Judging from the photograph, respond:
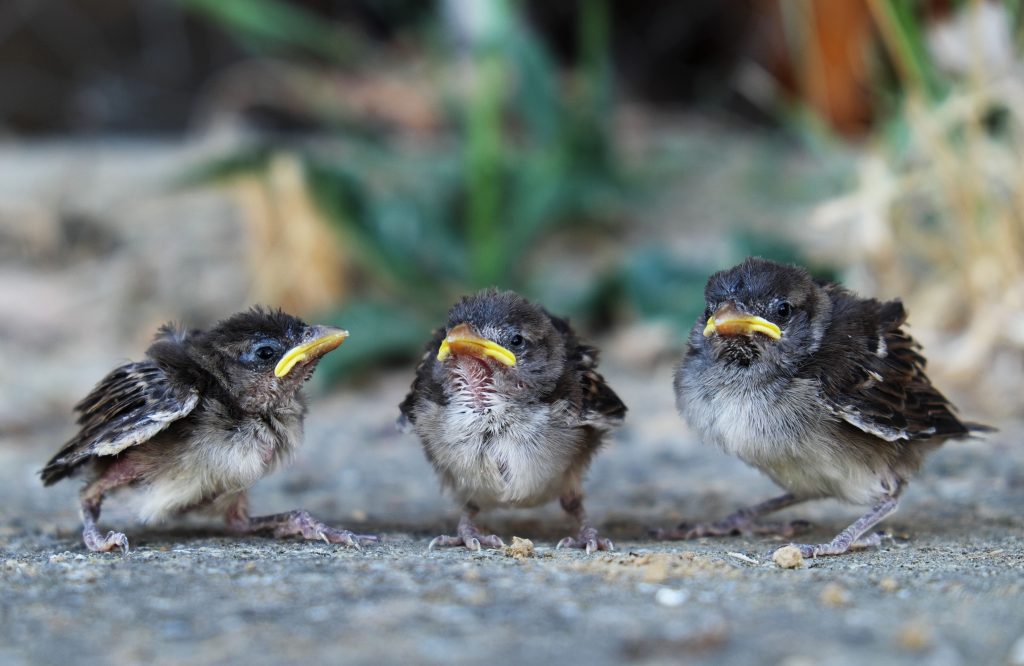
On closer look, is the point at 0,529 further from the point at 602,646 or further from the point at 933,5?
the point at 933,5

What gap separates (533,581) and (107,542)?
1.47 m

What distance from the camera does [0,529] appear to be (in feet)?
13.6

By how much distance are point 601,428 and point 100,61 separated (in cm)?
931

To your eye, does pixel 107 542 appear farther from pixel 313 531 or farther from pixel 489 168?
pixel 489 168

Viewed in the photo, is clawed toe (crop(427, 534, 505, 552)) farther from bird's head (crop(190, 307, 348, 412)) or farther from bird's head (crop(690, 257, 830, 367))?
bird's head (crop(690, 257, 830, 367))

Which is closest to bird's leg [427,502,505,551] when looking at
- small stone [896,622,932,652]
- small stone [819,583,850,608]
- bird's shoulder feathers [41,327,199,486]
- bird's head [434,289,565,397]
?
bird's head [434,289,565,397]

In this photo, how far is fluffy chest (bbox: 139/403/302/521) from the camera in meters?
3.67

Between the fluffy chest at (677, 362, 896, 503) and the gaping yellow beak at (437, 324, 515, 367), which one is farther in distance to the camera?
the fluffy chest at (677, 362, 896, 503)

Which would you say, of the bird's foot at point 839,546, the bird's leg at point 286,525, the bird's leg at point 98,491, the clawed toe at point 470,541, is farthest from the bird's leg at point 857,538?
the bird's leg at point 98,491

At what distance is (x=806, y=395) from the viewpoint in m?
3.66

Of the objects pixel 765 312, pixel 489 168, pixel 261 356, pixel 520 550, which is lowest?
pixel 520 550

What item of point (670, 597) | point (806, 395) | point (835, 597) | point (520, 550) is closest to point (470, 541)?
point (520, 550)

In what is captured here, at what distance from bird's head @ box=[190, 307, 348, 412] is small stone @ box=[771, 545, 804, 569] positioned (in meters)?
1.52

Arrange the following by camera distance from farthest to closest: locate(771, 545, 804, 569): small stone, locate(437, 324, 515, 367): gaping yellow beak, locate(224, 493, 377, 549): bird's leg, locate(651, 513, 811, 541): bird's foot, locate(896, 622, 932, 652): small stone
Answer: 1. locate(651, 513, 811, 541): bird's foot
2. locate(224, 493, 377, 549): bird's leg
3. locate(437, 324, 515, 367): gaping yellow beak
4. locate(771, 545, 804, 569): small stone
5. locate(896, 622, 932, 652): small stone
